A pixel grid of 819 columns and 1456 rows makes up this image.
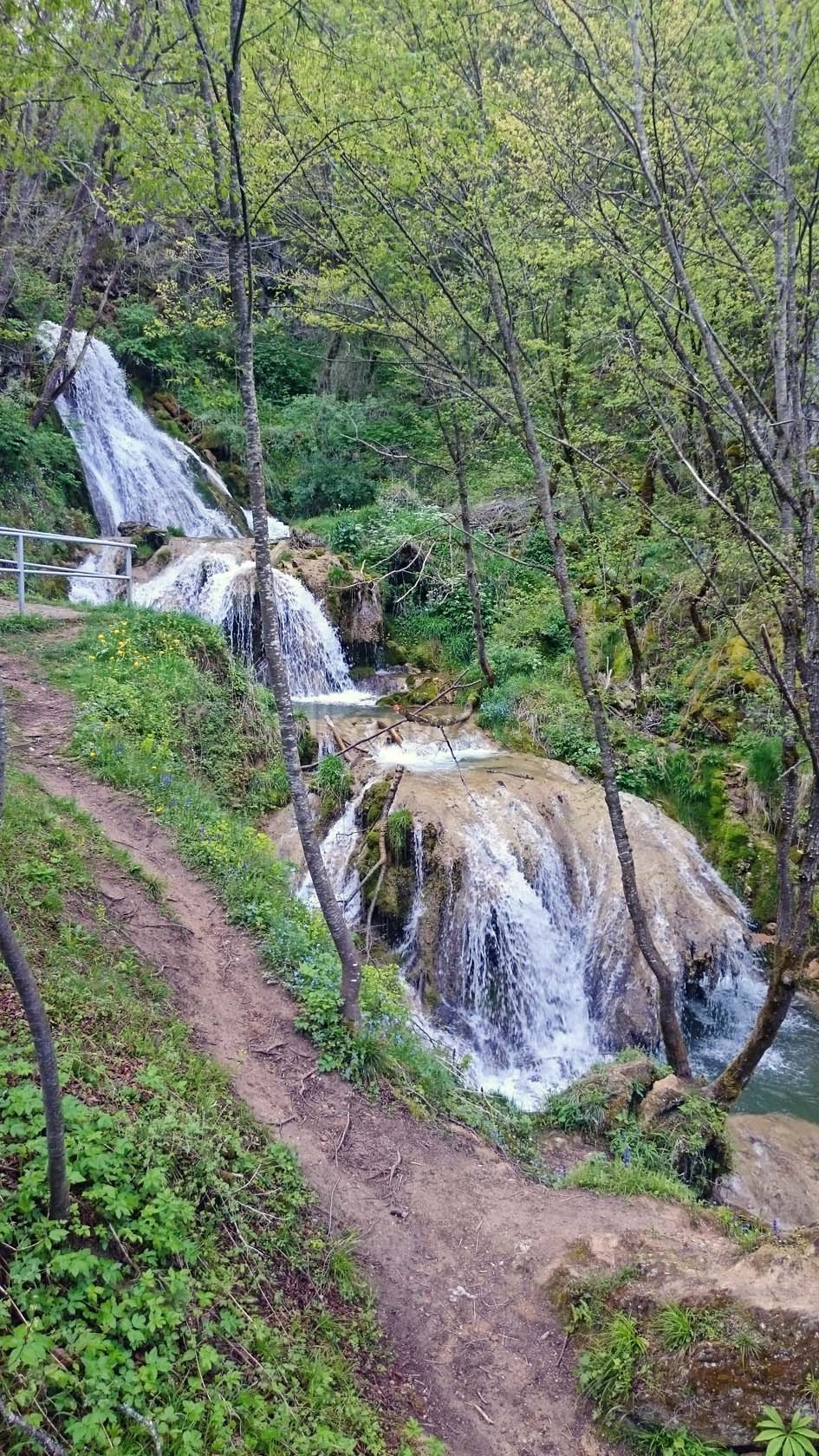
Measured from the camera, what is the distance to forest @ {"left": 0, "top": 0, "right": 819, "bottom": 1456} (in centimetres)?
312

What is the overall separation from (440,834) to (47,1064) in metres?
6.30

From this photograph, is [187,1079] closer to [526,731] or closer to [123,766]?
[123,766]

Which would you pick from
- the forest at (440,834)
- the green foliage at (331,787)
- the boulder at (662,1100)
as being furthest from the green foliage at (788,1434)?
the green foliage at (331,787)

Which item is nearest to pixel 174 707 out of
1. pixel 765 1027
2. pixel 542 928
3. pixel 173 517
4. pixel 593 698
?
pixel 593 698

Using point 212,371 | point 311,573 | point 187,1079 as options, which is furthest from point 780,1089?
point 212,371

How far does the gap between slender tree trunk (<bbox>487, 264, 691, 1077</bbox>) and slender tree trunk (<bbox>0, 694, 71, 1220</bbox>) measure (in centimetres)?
486

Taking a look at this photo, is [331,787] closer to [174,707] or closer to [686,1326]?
[174,707]

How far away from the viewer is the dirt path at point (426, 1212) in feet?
11.3

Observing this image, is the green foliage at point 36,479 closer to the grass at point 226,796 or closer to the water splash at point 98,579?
the water splash at point 98,579

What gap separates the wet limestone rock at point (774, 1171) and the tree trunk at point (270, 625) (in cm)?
381

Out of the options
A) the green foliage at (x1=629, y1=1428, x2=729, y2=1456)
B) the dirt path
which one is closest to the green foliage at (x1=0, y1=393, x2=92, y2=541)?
the dirt path

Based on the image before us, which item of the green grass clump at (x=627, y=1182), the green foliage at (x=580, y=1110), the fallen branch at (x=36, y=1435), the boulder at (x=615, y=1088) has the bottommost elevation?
the green foliage at (x=580, y=1110)

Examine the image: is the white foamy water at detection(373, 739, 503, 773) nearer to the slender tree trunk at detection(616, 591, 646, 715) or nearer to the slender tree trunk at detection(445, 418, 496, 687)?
the slender tree trunk at detection(445, 418, 496, 687)

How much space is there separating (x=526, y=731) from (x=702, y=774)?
2.78m
